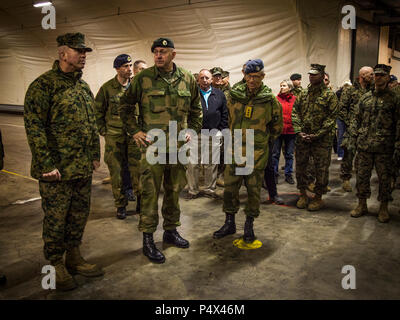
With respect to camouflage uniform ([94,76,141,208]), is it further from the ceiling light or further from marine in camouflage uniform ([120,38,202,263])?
the ceiling light

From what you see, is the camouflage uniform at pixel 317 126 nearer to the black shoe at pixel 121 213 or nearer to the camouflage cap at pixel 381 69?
the camouflage cap at pixel 381 69

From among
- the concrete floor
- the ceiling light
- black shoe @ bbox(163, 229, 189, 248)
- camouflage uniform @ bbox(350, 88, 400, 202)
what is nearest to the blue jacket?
the concrete floor

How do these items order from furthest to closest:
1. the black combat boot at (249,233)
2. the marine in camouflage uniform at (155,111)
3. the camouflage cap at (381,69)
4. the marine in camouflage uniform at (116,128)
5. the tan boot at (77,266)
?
the marine in camouflage uniform at (116,128) → the camouflage cap at (381,69) → the black combat boot at (249,233) → the marine in camouflage uniform at (155,111) → the tan boot at (77,266)

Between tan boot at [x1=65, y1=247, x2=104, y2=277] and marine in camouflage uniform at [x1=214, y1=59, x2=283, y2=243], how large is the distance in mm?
1608

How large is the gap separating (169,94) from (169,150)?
0.55 m

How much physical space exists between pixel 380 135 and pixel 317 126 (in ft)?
2.64

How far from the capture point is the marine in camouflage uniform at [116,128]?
4465 millimetres

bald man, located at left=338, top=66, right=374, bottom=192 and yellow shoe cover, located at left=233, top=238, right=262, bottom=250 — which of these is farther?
bald man, located at left=338, top=66, right=374, bottom=192

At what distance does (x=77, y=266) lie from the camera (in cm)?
314

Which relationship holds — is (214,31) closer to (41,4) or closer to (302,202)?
(302,202)

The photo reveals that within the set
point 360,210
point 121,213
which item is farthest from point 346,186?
point 121,213

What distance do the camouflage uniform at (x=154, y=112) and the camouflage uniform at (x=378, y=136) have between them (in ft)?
8.15

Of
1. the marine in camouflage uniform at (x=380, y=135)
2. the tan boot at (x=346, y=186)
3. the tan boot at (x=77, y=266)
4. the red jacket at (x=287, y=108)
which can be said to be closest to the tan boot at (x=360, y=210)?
the marine in camouflage uniform at (x=380, y=135)

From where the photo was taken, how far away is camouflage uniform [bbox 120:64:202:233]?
3.35 m
